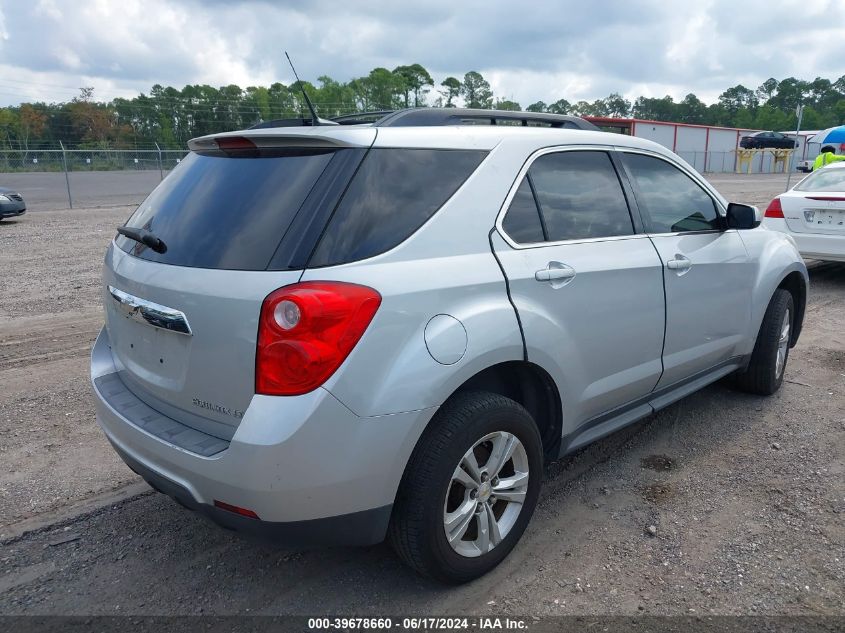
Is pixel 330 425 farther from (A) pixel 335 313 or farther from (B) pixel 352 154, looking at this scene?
(B) pixel 352 154

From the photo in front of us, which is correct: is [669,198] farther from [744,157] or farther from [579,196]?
[744,157]

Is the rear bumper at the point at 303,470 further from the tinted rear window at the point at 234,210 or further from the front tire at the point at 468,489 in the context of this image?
the tinted rear window at the point at 234,210

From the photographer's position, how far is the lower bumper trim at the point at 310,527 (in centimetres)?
231

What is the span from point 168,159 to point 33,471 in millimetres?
27114

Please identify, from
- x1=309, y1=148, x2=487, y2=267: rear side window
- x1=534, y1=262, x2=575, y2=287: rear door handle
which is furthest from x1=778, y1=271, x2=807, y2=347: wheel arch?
x1=309, y1=148, x2=487, y2=267: rear side window

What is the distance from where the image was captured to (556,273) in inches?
114

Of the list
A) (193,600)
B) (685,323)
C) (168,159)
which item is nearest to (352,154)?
(193,600)

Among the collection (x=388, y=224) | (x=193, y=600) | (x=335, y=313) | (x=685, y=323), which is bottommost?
(x=193, y=600)

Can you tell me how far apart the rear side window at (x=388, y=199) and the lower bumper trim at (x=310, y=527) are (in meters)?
0.90

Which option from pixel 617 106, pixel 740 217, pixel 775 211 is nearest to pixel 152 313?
pixel 740 217

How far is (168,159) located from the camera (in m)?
28.3

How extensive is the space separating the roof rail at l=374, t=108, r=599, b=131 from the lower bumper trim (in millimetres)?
1516

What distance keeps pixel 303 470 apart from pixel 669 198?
8.92ft

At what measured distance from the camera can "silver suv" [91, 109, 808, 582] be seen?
7.35 feet
